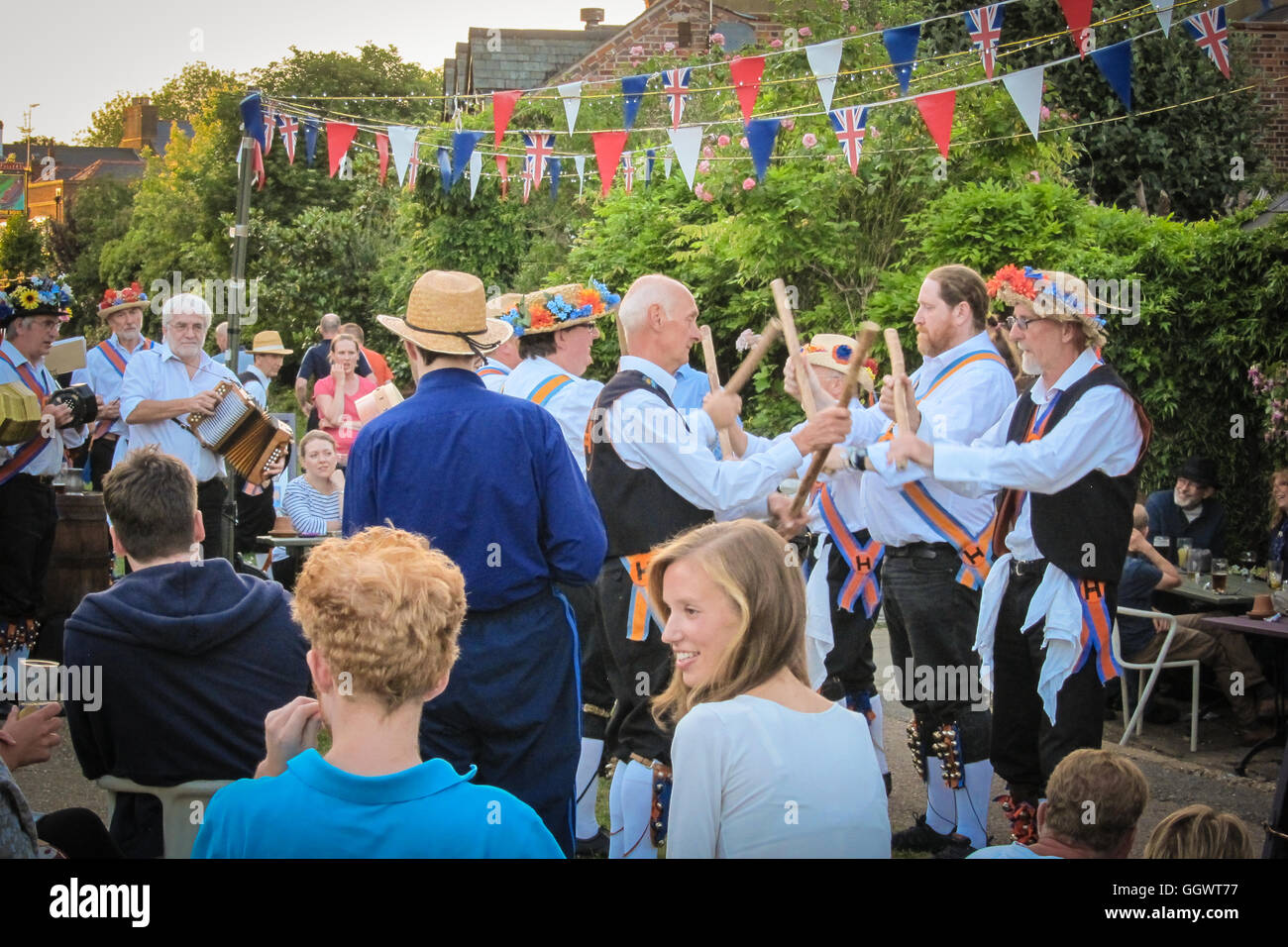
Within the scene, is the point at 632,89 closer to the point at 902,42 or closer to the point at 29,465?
the point at 902,42

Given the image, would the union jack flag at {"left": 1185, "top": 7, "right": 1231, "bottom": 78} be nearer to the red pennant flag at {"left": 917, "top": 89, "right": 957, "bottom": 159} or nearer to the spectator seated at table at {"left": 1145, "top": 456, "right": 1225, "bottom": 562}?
the red pennant flag at {"left": 917, "top": 89, "right": 957, "bottom": 159}

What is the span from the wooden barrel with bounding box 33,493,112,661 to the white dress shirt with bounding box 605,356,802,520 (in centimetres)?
412

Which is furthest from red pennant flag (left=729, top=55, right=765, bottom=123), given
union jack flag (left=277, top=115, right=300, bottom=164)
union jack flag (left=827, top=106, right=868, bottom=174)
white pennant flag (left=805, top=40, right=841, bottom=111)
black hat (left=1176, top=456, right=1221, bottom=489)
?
union jack flag (left=277, top=115, right=300, bottom=164)

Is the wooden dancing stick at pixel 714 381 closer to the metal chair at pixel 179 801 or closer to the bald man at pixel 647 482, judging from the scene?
the bald man at pixel 647 482

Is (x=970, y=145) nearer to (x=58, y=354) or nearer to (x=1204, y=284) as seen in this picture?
(x=1204, y=284)

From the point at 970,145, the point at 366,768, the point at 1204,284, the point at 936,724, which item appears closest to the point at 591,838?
the point at 936,724

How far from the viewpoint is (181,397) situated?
6.99 m

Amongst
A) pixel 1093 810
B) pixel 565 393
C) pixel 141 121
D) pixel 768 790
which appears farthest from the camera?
pixel 141 121

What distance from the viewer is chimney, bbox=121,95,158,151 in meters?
74.1

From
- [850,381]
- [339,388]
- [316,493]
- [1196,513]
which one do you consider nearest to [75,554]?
[316,493]

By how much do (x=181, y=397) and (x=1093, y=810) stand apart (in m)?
5.57

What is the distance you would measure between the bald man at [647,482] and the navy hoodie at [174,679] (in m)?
1.21

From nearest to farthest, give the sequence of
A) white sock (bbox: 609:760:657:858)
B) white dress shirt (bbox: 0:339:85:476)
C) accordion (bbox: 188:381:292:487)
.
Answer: white sock (bbox: 609:760:657:858) < white dress shirt (bbox: 0:339:85:476) < accordion (bbox: 188:381:292:487)

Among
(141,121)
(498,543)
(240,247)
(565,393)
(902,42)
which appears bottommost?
(498,543)
